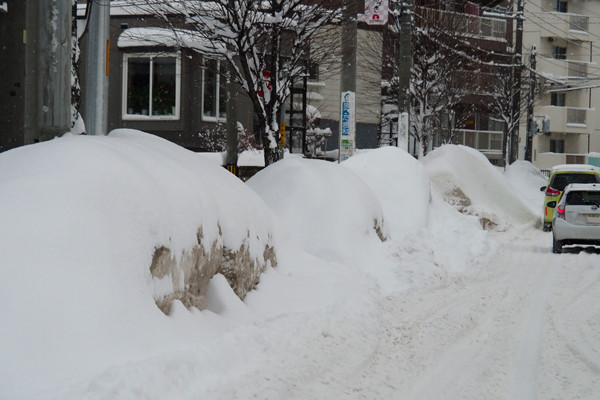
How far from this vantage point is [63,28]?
7.89 metres

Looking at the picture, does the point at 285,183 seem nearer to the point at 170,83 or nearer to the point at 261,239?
the point at 261,239

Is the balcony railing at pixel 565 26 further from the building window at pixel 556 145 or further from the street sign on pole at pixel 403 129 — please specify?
the street sign on pole at pixel 403 129

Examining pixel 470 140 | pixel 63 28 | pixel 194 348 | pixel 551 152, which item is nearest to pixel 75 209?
pixel 194 348

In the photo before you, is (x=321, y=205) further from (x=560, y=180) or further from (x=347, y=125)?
(x=560, y=180)

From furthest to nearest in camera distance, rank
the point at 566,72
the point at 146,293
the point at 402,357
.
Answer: the point at 566,72 → the point at 402,357 → the point at 146,293

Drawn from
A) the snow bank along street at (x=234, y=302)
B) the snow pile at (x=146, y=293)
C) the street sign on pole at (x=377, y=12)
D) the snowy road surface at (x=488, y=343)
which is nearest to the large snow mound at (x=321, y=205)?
the snow bank along street at (x=234, y=302)

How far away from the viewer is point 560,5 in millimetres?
56219

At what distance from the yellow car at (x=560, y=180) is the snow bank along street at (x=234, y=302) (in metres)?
8.97

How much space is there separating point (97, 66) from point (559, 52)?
167 ft

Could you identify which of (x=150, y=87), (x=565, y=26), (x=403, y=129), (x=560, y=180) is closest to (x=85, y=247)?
(x=403, y=129)

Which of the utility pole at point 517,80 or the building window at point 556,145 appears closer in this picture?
the utility pole at point 517,80

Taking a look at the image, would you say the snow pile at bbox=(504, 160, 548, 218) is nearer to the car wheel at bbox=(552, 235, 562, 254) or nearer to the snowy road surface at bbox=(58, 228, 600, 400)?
the car wheel at bbox=(552, 235, 562, 254)

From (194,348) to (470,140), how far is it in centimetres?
4234

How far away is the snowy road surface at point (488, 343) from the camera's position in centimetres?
576
